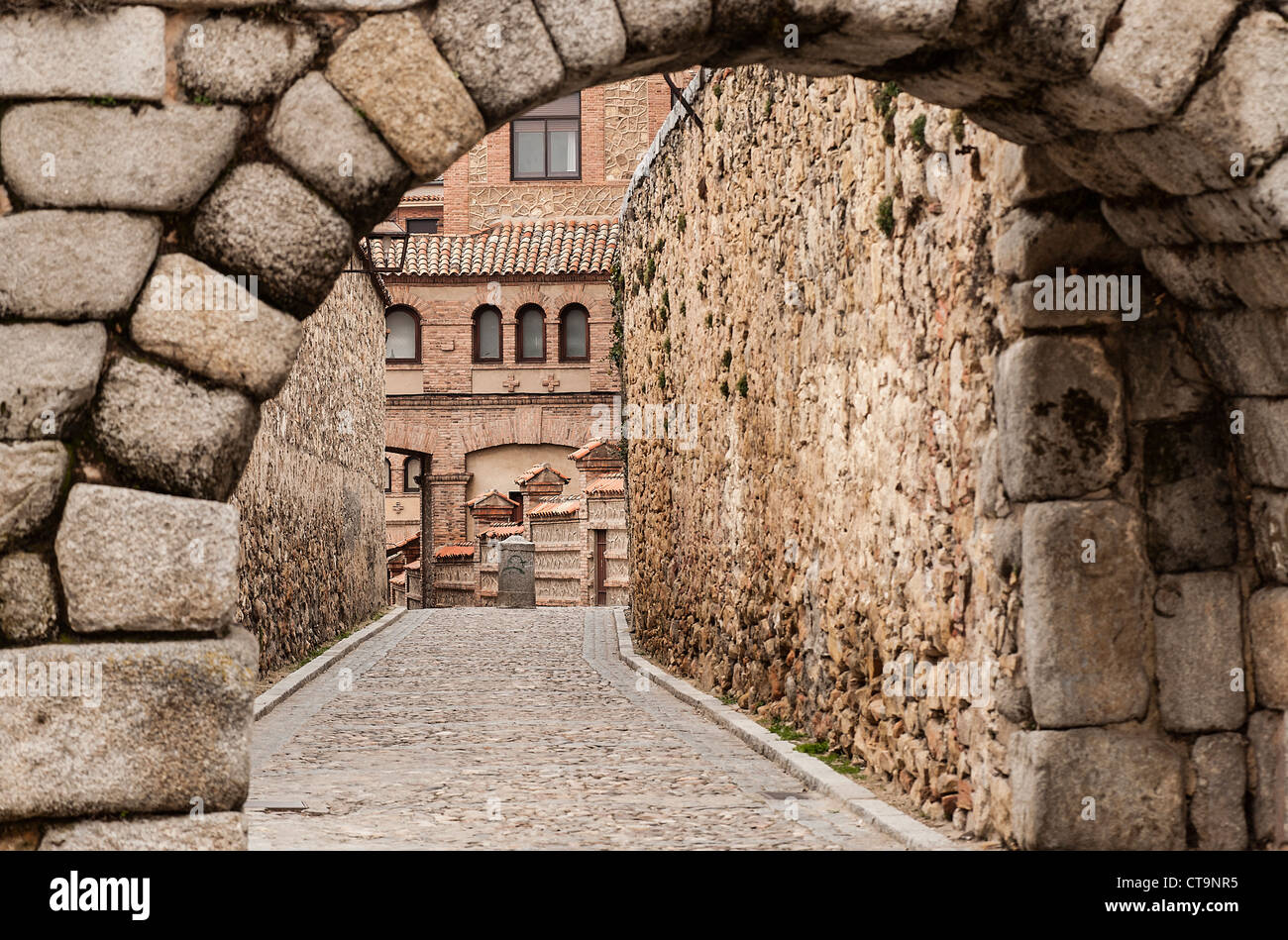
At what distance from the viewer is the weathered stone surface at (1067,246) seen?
191 inches

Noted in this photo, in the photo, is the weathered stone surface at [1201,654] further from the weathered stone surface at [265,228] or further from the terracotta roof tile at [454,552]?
the terracotta roof tile at [454,552]

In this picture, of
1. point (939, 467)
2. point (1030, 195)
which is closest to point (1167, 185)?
point (1030, 195)

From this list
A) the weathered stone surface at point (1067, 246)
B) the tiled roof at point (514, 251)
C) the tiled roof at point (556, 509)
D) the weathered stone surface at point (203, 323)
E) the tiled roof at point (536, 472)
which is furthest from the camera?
the tiled roof at point (514, 251)

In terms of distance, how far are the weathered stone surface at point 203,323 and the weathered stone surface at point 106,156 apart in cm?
18

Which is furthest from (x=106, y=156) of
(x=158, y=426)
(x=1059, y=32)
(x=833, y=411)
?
(x=833, y=411)

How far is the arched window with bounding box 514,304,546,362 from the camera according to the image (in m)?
29.1

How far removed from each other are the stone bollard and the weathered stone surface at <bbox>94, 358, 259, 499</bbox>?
811 inches

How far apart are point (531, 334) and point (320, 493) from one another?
14721 mm

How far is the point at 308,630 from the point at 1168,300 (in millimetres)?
10197

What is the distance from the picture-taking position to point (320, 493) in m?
14.8

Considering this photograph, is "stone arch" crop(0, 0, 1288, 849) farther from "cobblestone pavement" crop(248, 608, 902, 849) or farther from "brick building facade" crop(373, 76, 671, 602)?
"brick building facade" crop(373, 76, 671, 602)

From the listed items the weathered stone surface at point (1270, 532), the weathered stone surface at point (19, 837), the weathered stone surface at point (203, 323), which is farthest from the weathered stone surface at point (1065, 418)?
the weathered stone surface at point (19, 837)

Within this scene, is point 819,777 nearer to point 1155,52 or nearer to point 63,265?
point 1155,52

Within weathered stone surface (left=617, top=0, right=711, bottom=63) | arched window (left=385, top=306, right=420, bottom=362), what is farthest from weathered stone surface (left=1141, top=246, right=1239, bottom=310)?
arched window (left=385, top=306, right=420, bottom=362)
